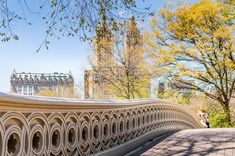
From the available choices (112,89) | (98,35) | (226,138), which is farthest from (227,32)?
(98,35)

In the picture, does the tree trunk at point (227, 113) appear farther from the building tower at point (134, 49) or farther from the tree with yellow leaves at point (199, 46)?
the building tower at point (134, 49)

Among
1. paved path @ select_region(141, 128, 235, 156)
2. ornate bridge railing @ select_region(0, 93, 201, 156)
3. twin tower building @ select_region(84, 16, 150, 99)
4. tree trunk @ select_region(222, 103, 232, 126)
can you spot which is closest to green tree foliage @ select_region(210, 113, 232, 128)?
tree trunk @ select_region(222, 103, 232, 126)

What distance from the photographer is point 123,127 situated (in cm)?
711

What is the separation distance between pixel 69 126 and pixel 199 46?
1762cm

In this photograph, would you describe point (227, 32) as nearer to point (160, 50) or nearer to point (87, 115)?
point (160, 50)

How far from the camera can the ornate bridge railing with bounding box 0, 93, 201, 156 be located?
11.3ft

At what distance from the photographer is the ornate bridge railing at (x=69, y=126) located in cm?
345

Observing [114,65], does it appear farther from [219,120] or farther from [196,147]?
[196,147]

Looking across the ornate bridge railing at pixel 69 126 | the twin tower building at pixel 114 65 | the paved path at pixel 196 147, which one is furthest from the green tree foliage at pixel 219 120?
the ornate bridge railing at pixel 69 126

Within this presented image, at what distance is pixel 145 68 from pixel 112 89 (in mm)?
3933

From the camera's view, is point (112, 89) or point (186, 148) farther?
point (112, 89)

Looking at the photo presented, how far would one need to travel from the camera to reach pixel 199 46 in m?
21.3

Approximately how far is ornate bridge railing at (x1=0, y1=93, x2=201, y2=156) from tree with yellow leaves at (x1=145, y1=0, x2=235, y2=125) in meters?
12.7

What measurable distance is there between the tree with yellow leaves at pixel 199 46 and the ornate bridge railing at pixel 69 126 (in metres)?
12.7
